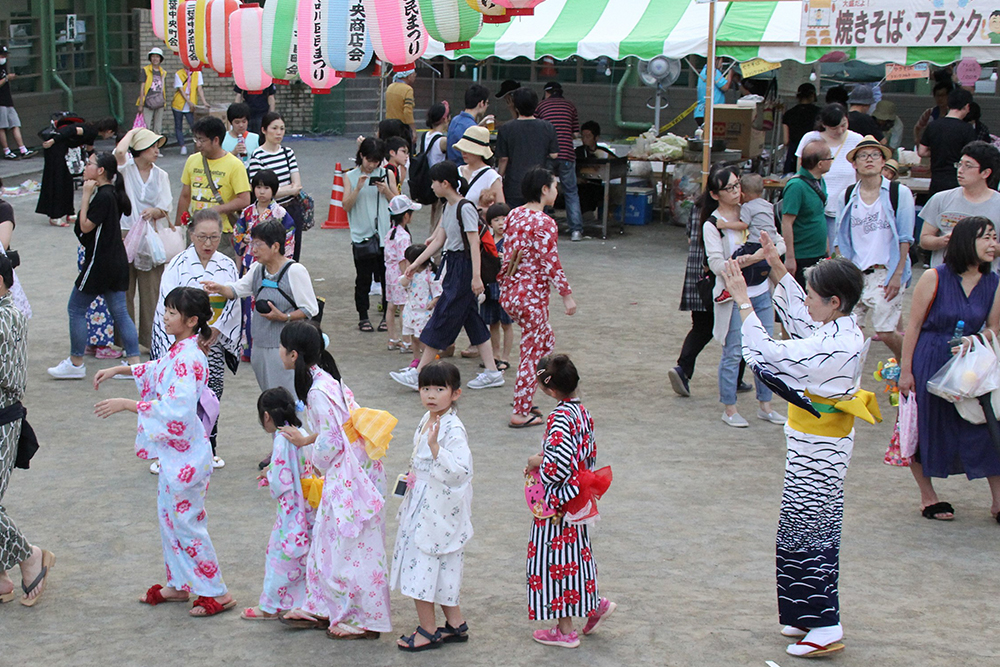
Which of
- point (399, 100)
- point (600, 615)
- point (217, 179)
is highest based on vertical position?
point (399, 100)

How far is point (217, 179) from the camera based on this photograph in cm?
827

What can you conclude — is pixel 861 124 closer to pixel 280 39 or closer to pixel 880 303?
pixel 880 303

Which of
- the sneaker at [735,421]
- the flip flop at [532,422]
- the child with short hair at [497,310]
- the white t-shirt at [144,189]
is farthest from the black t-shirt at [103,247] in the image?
the sneaker at [735,421]

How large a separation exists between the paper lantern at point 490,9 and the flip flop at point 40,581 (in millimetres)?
5807

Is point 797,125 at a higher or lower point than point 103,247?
higher

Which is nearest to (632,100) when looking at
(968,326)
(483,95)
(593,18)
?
(593,18)

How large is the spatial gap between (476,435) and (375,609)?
8.81 feet

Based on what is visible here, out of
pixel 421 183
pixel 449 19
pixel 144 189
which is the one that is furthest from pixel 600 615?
pixel 449 19

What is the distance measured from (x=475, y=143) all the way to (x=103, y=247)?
2.78 metres

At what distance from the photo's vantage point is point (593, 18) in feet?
44.1

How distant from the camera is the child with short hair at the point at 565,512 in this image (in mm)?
4320

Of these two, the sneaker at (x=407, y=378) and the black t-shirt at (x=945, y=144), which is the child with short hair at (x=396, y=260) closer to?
the sneaker at (x=407, y=378)

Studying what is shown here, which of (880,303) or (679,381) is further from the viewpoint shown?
(679,381)

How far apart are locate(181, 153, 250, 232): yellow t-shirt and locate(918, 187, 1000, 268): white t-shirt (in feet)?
16.0
